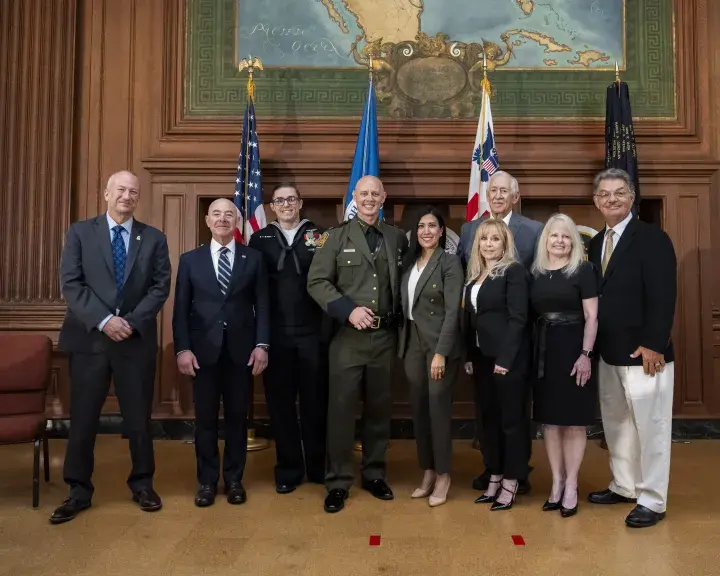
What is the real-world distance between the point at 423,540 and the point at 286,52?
13.2 ft

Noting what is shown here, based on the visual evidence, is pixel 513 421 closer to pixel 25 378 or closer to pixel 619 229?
pixel 619 229

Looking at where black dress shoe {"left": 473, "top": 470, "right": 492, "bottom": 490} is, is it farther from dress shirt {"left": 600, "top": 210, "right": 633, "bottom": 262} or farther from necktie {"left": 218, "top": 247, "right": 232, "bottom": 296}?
necktie {"left": 218, "top": 247, "right": 232, "bottom": 296}

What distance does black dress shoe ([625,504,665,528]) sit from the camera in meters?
3.09

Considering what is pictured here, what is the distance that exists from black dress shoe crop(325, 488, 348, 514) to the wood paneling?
189 centimetres

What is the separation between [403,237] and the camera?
369 centimetres

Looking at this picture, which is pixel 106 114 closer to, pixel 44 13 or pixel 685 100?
pixel 44 13

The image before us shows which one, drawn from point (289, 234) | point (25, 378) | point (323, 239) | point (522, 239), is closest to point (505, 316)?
point (522, 239)

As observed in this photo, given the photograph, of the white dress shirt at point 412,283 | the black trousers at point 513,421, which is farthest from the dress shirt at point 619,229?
the white dress shirt at point 412,283

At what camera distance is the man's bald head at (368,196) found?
3.56 meters

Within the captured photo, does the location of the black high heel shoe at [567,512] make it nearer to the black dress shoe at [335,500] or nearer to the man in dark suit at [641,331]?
the man in dark suit at [641,331]

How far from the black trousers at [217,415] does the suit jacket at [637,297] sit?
193 centimetres

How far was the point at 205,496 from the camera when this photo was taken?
342 centimetres

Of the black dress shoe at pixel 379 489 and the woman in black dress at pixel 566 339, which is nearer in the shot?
the woman in black dress at pixel 566 339

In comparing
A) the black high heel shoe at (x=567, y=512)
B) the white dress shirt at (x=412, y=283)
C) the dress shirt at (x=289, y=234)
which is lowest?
the black high heel shoe at (x=567, y=512)
